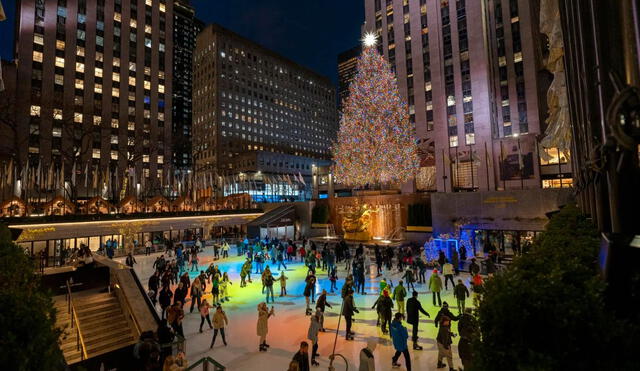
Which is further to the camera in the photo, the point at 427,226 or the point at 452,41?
the point at 452,41

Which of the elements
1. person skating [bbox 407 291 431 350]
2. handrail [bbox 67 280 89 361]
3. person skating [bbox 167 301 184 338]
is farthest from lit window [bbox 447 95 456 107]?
handrail [bbox 67 280 89 361]

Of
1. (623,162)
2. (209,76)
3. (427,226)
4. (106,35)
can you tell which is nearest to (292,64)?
(209,76)

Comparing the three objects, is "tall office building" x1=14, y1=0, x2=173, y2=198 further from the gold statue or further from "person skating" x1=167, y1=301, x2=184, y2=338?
"person skating" x1=167, y1=301, x2=184, y2=338

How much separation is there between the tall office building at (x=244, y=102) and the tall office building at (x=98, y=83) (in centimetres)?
1540

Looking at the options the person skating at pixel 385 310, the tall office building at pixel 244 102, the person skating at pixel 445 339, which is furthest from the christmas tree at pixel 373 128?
the tall office building at pixel 244 102

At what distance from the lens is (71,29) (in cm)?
6366

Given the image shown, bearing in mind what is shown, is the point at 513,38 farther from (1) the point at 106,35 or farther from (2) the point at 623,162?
(1) the point at 106,35

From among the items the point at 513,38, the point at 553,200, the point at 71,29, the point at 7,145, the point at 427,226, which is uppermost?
the point at 71,29

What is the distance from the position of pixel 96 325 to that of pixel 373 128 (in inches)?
990

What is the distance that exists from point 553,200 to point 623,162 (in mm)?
21715

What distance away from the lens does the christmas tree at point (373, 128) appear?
99.4 ft

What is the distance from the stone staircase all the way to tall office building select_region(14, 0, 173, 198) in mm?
42349

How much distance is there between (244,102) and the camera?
97500mm

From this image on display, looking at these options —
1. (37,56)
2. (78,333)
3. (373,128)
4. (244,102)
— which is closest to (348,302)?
(78,333)
